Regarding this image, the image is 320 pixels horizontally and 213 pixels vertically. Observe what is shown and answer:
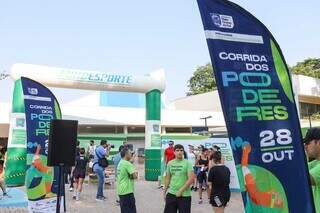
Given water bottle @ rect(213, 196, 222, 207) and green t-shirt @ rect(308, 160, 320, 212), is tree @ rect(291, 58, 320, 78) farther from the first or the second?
green t-shirt @ rect(308, 160, 320, 212)

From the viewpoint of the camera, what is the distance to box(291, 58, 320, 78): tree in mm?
47188

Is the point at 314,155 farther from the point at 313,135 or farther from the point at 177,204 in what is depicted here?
the point at 177,204

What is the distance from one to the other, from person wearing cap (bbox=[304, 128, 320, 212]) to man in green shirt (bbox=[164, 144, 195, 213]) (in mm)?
3411

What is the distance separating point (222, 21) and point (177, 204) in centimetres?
429

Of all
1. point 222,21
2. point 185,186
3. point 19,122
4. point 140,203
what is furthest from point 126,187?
point 19,122

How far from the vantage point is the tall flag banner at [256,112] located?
118 inches

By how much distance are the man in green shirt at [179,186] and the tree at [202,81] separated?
160 ft

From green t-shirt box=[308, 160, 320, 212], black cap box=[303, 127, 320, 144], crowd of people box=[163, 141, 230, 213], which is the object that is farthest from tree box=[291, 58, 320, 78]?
black cap box=[303, 127, 320, 144]

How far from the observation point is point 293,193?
306 centimetres

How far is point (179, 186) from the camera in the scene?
6734 mm

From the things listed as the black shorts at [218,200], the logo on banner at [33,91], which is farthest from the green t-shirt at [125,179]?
the logo on banner at [33,91]

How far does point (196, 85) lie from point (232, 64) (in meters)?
55.1

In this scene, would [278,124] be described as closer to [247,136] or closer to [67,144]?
[247,136]

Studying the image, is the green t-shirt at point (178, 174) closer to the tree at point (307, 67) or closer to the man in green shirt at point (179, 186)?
the man in green shirt at point (179, 186)
